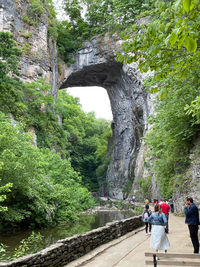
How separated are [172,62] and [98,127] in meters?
55.4

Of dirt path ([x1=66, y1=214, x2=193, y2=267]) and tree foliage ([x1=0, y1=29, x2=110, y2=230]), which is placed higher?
tree foliage ([x1=0, y1=29, x2=110, y2=230])

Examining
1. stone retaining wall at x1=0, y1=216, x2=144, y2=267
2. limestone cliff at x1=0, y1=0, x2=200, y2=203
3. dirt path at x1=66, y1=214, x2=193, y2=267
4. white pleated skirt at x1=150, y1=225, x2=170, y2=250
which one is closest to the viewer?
stone retaining wall at x1=0, y1=216, x2=144, y2=267

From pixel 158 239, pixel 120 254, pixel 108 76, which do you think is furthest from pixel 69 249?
pixel 108 76

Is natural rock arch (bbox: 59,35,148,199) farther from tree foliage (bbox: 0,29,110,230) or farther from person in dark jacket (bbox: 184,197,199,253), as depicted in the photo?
person in dark jacket (bbox: 184,197,199,253)

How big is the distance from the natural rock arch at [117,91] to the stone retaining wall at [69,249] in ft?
86.2

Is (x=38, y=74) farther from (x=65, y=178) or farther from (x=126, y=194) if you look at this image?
(x=126, y=194)

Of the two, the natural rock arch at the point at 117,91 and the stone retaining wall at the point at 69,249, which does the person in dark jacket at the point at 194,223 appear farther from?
the natural rock arch at the point at 117,91

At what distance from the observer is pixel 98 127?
201ft

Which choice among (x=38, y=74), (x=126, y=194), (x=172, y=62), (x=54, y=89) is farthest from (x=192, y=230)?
(x=126, y=194)

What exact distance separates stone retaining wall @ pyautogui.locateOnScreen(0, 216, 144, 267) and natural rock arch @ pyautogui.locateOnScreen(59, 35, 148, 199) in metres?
26.3

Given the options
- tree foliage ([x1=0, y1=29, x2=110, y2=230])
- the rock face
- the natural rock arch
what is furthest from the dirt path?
the natural rock arch

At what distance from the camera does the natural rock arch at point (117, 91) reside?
119ft

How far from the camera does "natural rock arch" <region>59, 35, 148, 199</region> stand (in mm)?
36312

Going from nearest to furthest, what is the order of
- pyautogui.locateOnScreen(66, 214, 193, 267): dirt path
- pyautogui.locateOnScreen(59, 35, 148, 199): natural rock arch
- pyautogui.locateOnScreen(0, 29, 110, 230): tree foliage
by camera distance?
pyautogui.locateOnScreen(66, 214, 193, 267): dirt path < pyautogui.locateOnScreen(0, 29, 110, 230): tree foliage < pyautogui.locateOnScreen(59, 35, 148, 199): natural rock arch
